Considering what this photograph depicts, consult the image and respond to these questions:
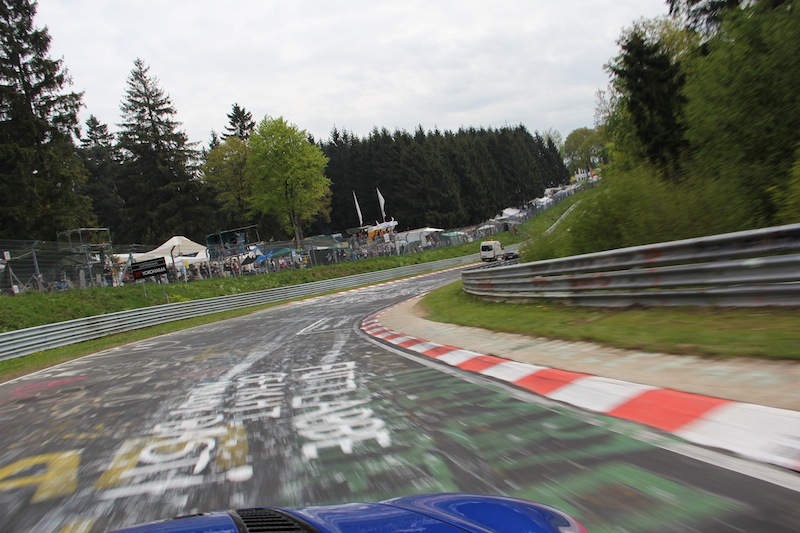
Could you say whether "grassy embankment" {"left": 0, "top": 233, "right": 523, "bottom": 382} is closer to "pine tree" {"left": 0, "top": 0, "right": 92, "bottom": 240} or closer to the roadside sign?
the roadside sign

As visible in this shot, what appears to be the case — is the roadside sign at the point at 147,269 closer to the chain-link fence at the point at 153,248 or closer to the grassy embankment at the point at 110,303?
the grassy embankment at the point at 110,303

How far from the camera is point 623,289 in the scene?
29.1 feet

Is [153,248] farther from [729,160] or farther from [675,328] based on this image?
[675,328]

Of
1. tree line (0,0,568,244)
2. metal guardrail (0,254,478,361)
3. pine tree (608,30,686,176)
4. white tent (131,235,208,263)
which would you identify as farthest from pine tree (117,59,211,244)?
pine tree (608,30,686,176)

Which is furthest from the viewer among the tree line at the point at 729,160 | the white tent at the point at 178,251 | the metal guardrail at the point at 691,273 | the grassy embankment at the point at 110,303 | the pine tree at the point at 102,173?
→ the pine tree at the point at 102,173

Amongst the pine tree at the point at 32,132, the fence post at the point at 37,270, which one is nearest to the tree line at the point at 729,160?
the fence post at the point at 37,270

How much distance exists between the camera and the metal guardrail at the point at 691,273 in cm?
600

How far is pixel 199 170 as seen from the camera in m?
→ 66.4

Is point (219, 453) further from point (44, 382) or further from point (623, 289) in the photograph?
point (44, 382)

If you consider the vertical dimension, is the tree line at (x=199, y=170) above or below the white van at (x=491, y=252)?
above

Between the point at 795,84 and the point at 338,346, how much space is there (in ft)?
43.6

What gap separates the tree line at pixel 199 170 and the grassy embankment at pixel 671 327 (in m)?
33.5

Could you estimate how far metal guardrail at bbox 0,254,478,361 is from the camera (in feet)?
56.7

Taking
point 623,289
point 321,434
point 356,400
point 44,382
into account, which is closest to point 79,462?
point 321,434
